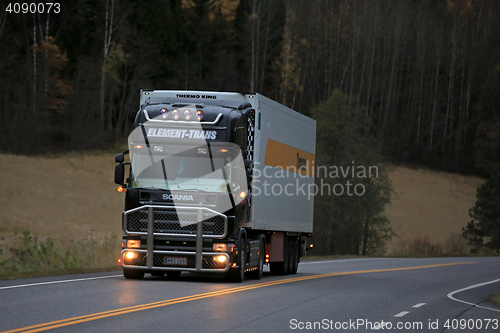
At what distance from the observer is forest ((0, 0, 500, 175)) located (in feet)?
214

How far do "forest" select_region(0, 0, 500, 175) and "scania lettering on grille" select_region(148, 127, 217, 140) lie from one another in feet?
132

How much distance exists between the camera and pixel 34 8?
6462cm

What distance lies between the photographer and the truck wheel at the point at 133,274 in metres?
17.8

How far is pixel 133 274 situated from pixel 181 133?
3.53 metres

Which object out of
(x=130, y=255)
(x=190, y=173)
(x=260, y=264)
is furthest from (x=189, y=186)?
(x=260, y=264)

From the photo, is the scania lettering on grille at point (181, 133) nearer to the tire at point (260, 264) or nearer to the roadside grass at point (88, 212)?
the tire at point (260, 264)

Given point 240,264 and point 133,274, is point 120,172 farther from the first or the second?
point 240,264

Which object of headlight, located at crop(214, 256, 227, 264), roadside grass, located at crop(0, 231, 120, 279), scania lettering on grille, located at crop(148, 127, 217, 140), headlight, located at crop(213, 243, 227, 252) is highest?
scania lettering on grille, located at crop(148, 127, 217, 140)

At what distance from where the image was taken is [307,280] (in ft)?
65.4

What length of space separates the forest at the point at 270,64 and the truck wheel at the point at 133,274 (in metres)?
40.0

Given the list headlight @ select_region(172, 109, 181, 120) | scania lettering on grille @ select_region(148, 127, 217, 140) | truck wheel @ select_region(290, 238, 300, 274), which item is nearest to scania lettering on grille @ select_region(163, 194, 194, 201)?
scania lettering on grille @ select_region(148, 127, 217, 140)

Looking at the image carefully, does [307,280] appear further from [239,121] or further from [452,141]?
[452,141]

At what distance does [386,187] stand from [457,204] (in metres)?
28.9

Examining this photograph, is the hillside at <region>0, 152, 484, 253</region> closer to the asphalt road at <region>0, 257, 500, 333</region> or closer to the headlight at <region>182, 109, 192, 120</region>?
the headlight at <region>182, 109, 192, 120</region>
